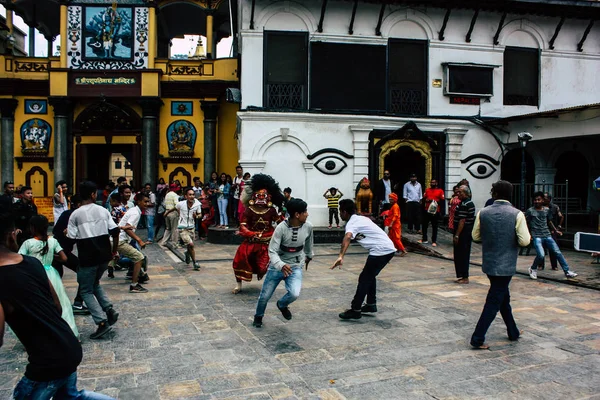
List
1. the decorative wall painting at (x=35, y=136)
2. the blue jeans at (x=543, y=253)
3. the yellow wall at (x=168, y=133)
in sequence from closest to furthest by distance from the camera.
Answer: the blue jeans at (x=543, y=253) → the decorative wall painting at (x=35, y=136) → the yellow wall at (x=168, y=133)

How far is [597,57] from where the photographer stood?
1892 cm

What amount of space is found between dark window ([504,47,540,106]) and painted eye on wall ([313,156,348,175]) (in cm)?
653

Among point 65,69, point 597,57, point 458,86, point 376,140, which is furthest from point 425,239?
point 65,69

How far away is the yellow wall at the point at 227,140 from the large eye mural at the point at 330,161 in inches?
231

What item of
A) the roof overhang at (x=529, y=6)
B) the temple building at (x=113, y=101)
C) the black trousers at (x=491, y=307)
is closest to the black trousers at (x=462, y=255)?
the black trousers at (x=491, y=307)

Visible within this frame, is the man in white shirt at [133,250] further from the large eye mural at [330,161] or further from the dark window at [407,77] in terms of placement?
the dark window at [407,77]

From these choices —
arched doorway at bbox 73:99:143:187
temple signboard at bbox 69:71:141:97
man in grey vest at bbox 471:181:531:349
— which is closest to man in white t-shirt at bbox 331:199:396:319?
man in grey vest at bbox 471:181:531:349

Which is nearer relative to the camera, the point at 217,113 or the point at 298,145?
the point at 298,145

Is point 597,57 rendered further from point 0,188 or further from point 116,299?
point 0,188

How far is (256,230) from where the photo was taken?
840cm

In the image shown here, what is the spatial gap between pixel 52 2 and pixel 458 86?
1709 centimetres

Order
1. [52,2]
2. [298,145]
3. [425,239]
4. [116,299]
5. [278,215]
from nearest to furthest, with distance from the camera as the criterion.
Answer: [116,299] → [278,215] → [425,239] → [298,145] → [52,2]

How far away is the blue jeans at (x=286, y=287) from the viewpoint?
6293mm

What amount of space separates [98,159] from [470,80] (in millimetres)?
16285
